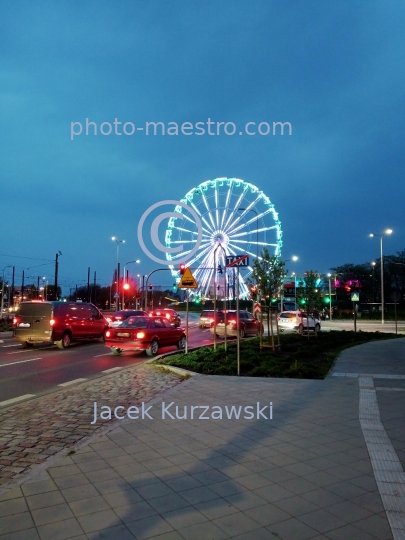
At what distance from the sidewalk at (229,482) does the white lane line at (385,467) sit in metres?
0.01

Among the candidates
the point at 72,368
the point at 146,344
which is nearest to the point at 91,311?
the point at 146,344

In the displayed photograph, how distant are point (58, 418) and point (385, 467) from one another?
4.51 meters

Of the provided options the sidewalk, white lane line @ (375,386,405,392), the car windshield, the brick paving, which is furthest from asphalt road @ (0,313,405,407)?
white lane line @ (375,386,405,392)

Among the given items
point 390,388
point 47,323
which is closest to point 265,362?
point 390,388

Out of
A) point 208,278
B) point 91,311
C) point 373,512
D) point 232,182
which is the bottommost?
point 373,512

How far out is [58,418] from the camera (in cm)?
710

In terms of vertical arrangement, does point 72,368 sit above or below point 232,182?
below

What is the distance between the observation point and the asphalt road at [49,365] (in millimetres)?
10258

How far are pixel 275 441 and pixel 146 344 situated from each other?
11.2 m

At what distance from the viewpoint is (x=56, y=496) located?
4.22m

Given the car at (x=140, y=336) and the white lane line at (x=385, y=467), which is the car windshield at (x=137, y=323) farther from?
the white lane line at (x=385, y=467)

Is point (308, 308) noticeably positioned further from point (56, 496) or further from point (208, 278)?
point (56, 496)

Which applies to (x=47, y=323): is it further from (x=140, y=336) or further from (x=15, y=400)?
(x=15, y=400)

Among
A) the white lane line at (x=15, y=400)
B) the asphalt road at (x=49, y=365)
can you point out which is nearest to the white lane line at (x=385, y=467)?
the white lane line at (x=15, y=400)
